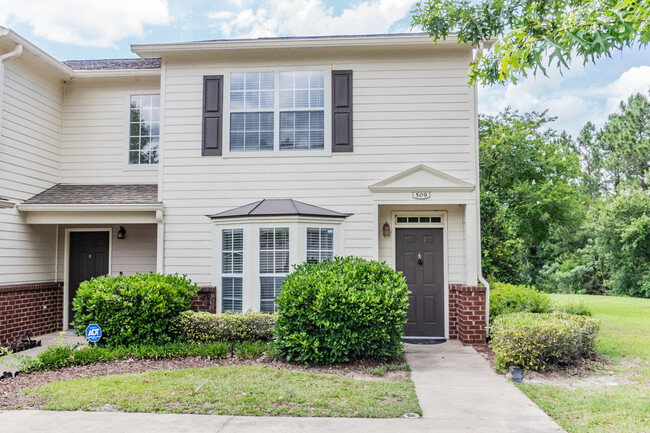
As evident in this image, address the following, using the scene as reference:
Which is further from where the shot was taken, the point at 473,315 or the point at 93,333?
the point at 473,315

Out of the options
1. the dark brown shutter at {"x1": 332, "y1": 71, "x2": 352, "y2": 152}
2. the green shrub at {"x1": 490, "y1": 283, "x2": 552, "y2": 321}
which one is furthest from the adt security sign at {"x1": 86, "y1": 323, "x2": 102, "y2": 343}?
the green shrub at {"x1": 490, "y1": 283, "x2": 552, "y2": 321}

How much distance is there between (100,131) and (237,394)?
22.5 feet

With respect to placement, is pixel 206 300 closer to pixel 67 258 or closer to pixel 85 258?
pixel 85 258

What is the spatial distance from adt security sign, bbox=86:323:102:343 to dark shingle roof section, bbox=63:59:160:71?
208 inches

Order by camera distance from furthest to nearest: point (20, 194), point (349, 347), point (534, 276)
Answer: point (534, 276), point (20, 194), point (349, 347)

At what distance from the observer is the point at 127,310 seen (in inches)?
281

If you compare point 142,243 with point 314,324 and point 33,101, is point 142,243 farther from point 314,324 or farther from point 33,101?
point 314,324

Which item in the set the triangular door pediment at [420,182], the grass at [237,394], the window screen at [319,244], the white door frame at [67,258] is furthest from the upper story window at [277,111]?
the grass at [237,394]

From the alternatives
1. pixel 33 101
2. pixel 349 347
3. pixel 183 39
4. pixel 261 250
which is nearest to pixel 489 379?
pixel 349 347

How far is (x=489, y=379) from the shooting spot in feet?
19.6

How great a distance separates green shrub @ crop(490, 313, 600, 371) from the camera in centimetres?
621

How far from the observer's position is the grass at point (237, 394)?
4730 millimetres

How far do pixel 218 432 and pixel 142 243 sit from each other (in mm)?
6250

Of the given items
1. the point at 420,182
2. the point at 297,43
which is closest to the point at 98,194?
the point at 297,43
